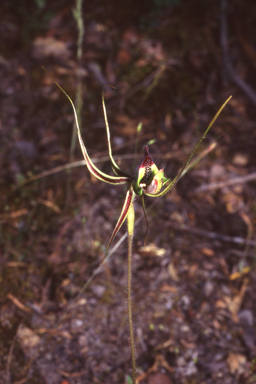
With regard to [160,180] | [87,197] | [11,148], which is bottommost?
[160,180]

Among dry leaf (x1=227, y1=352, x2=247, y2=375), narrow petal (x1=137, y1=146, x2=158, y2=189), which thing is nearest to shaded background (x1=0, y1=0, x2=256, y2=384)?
dry leaf (x1=227, y1=352, x2=247, y2=375)

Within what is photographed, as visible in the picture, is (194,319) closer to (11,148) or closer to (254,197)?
(254,197)

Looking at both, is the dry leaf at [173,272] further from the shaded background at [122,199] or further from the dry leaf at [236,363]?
the dry leaf at [236,363]

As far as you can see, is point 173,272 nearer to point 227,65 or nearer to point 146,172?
point 146,172

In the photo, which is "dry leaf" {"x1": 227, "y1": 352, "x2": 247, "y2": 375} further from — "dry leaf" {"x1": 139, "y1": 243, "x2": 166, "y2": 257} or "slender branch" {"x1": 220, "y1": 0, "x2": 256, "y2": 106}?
"slender branch" {"x1": 220, "y1": 0, "x2": 256, "y2": 106}

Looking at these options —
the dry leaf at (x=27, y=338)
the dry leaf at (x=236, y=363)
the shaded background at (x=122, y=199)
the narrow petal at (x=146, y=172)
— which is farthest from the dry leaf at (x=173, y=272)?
the narrow petal at (x=146, y=172)

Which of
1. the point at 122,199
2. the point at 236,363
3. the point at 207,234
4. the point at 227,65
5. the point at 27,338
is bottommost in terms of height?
the point at 236,363

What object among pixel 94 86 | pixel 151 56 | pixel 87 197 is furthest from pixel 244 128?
pixel 87 197

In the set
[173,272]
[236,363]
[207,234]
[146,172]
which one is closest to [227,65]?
[207,234]
